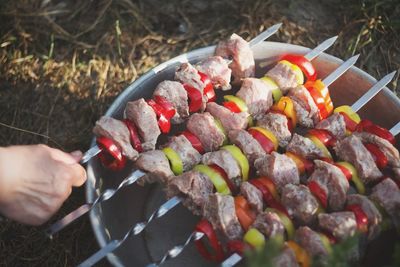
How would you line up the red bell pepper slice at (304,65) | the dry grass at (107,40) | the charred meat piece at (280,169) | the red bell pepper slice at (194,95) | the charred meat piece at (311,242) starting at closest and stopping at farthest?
the charred meat piece at (311,242) < the charred meat piece at (280,169) < the red bell pepper slice at (194,95) < the red bell pepper slice at (304,65) < the dry grass at (107,40)

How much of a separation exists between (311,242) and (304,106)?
2.18ft

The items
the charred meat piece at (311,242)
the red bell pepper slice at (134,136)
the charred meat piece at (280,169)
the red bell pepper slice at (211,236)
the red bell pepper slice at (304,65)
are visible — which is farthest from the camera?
the red bell pepper slice at (304,65)

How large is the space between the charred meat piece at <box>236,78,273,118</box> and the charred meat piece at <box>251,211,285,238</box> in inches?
22.0

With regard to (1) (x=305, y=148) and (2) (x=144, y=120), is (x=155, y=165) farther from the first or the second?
(1) (x=305, y=148)

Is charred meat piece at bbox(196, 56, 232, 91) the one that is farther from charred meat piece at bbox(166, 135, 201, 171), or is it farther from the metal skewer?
the metal skewer

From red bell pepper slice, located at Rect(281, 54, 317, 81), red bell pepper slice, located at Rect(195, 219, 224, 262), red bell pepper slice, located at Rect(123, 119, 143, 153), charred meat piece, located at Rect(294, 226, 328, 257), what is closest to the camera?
charred meat piece, located at Rect(294, 226, 328, 257)

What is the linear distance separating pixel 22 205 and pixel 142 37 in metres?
1.62

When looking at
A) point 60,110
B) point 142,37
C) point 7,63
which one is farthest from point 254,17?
point 7,63

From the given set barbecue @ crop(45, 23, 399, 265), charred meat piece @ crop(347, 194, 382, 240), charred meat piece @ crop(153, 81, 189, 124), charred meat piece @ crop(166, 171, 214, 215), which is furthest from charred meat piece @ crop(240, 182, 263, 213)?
charred meat piece @ crop(153, 81, 189, 124)

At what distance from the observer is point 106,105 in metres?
3.05

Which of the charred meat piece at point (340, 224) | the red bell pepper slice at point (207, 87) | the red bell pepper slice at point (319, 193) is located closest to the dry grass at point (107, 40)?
the red bell pepper slice at point (207, 87)

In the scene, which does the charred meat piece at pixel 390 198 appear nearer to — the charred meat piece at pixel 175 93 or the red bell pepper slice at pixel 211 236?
the red bell pepper slice at pixel 211 236

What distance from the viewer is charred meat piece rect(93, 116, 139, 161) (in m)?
2.11

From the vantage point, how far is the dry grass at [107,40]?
9.93 ft
